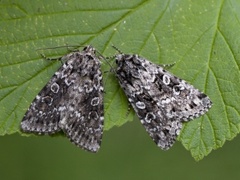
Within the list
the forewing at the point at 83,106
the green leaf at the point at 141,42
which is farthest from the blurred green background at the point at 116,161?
the green leaf at the point at 141,42

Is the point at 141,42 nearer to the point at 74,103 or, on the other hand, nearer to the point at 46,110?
the point at 74,103

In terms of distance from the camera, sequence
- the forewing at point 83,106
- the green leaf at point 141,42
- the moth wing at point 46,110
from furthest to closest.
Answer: the forewing at point 83,106, the moth wing at point 46,110, the green leaf at point 141,42

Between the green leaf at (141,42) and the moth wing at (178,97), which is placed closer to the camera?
the green leaf at (141,42)

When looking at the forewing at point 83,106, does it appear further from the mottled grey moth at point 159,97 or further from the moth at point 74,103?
the mottled grey moth at point 159,97

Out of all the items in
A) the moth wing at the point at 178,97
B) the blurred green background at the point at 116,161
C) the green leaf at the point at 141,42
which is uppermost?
the green leaf at the point at 141,42

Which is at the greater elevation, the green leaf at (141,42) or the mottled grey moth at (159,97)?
the green leaf at (141,42)

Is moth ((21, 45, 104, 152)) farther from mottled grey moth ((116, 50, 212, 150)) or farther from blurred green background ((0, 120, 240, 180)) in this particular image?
blurred green background ((0, 120, 240, 180))

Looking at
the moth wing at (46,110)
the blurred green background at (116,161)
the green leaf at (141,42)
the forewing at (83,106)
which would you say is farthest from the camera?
the blurred green background at (116,161)

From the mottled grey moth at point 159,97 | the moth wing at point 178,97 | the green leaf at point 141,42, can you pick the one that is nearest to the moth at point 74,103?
the green leaf at point 141,42
